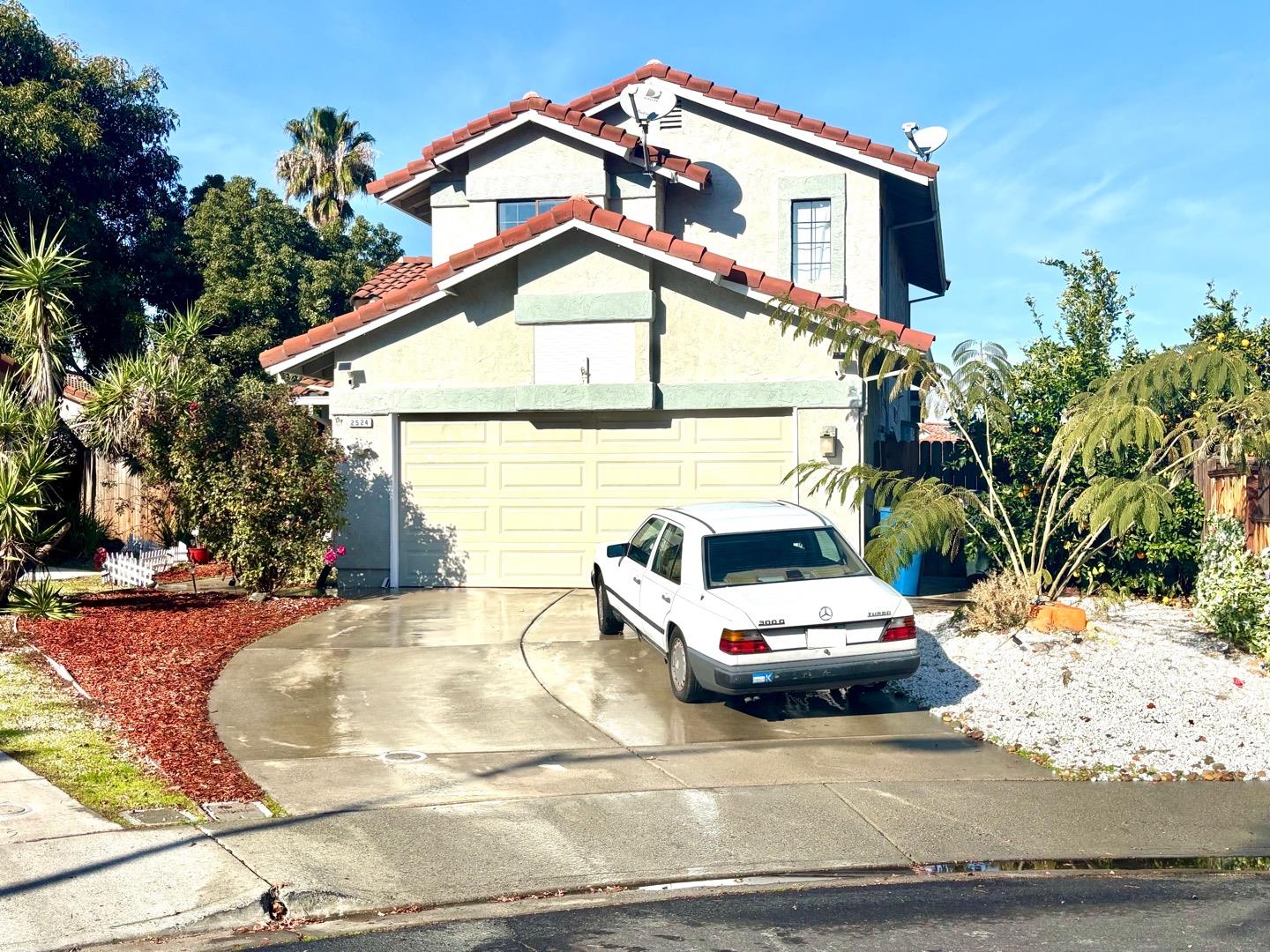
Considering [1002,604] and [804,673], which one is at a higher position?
[1002,604]

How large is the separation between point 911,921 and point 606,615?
23.1 ft

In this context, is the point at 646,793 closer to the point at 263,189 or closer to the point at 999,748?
the point at 999,748

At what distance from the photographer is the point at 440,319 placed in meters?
15.8

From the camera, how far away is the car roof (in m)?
9.98

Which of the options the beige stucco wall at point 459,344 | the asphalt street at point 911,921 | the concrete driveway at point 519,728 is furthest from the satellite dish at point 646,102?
the asphalt street at point 911,921

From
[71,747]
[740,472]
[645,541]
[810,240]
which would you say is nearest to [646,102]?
[810,240]

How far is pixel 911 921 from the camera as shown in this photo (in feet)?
17.8

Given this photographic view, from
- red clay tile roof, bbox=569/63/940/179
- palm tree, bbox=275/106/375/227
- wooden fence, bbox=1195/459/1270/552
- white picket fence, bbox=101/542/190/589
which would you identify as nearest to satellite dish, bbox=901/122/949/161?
red clay tile roof, bbox=569/63/940/179

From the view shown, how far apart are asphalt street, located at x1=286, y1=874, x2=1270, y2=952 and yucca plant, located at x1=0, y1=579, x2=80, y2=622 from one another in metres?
9.32

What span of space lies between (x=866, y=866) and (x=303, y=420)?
1039 centimetres

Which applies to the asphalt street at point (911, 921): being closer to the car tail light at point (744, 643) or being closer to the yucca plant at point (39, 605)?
the car tail light at point (744, 643)

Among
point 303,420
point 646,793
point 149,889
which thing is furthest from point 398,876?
point 303,420

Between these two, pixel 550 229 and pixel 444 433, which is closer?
pixel 550 229

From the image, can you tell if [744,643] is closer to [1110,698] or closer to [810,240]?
[1110,698]
